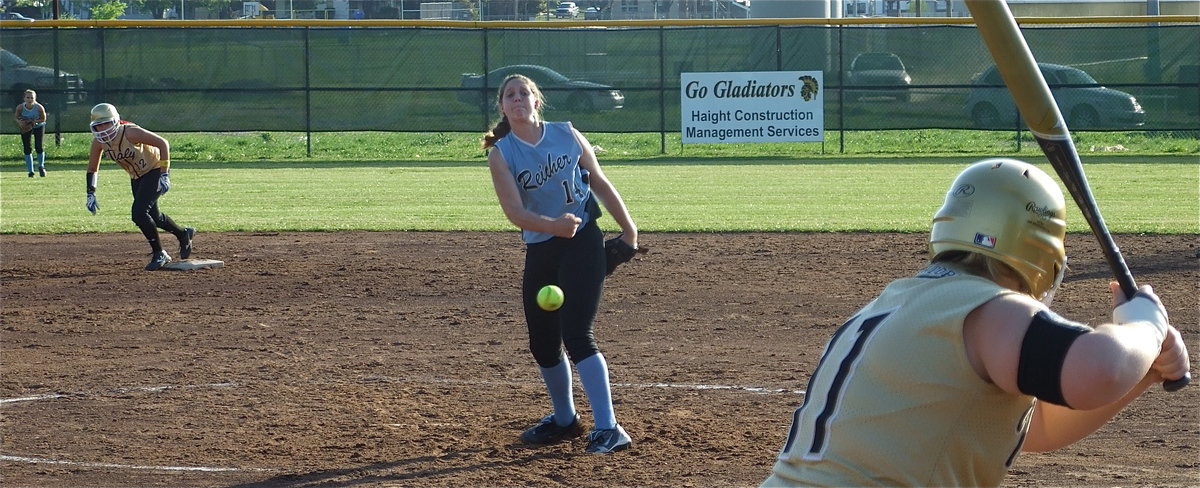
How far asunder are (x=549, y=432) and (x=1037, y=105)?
3.89 m

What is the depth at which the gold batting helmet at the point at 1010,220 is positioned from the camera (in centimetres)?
223

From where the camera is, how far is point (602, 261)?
5809 millimetres

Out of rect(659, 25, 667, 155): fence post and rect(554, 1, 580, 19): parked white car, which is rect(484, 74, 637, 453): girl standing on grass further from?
rect(554, 1, 580, 19): parked white car

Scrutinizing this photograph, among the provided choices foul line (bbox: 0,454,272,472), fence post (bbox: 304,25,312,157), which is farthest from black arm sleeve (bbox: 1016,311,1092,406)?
fence post (bbox: 304,25,312,157)

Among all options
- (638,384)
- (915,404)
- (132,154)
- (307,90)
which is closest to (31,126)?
(307,90)

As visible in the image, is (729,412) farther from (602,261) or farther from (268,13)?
(268,13)

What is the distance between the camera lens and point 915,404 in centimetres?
222

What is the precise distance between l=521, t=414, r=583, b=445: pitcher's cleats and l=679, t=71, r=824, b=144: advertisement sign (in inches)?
734

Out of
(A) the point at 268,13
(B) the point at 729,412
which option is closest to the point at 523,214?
(B) the point at 729,412

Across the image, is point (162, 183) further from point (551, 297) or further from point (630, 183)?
point (630, 183)

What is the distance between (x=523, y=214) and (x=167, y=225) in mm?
7342

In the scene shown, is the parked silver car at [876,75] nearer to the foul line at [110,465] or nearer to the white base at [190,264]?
the white base at [190,264]

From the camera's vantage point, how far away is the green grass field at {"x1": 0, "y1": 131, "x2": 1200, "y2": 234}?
14641 millimetres

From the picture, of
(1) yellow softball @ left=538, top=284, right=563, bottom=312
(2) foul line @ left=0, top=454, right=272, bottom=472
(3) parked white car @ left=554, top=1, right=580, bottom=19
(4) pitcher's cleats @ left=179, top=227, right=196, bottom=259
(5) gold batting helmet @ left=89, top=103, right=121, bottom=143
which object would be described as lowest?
(2) foul line @ left=0, top=454, right=272, bottom=472
